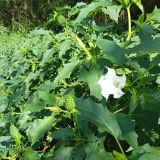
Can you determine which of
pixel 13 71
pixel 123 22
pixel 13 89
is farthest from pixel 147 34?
pixel 123 22

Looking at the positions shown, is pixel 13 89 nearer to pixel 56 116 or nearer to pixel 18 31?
pixel 56 116

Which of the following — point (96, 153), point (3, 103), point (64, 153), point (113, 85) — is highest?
point (113, 85)

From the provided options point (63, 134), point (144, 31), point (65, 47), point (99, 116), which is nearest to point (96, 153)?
point (99, 116)

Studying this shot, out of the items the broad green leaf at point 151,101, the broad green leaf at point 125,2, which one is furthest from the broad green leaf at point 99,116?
the broad green leaf at point 125,2

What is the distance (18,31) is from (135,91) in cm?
904

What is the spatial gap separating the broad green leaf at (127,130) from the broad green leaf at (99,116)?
0.03 meters

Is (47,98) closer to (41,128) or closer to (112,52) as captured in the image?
(41,128)

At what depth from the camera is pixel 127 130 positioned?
1.17 meters

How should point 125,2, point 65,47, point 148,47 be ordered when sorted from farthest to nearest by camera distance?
point 65,47, point 125,2, point 148,47

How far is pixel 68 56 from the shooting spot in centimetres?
212

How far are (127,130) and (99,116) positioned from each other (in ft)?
0.30

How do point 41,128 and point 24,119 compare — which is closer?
point 41,128

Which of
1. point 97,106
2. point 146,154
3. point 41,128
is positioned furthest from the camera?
point 41,128

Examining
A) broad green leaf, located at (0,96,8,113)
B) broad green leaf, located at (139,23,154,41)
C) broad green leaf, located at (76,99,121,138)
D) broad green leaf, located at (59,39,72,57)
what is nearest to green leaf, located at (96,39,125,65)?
broad green leaf, located at (139,23,154,41)
